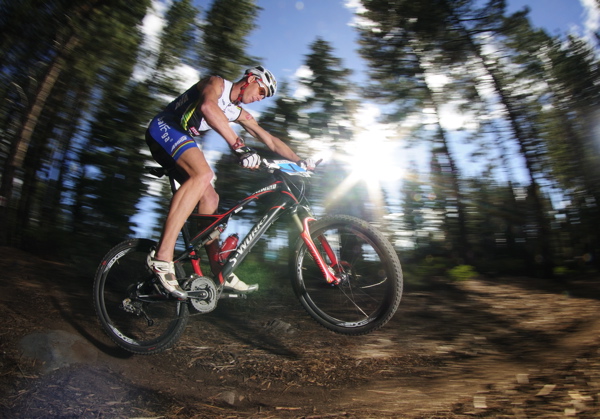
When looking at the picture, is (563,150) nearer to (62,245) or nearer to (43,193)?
(62,245)

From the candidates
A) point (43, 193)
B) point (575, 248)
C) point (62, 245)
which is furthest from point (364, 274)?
point (575, 248)

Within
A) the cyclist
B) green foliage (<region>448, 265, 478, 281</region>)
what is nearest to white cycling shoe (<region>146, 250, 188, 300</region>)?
the cyclist

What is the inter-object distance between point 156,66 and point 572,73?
37.3 ft

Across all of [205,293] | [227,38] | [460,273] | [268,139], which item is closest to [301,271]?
[205,293]

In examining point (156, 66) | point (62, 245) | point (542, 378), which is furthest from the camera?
point (156, 66)

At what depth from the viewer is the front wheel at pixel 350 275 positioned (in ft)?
10.9

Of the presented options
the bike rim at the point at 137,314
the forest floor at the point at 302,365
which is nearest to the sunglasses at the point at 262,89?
the bike rim at the point at 137,314

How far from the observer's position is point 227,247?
378 cm

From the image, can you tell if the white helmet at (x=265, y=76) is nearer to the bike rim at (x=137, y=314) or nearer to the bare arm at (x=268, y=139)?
the bare arm at (x=268, y=139)

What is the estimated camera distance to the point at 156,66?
9.52 m

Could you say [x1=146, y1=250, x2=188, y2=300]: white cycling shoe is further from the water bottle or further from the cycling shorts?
the cycling shorts

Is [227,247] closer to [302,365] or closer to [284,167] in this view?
[284,167]

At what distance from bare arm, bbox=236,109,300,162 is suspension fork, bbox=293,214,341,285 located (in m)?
0.70

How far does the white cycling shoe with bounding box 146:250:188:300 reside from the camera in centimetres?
346
